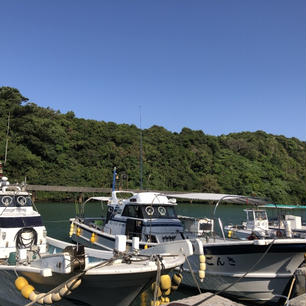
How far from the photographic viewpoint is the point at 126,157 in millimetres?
64062

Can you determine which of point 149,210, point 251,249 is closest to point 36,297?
point 251,249

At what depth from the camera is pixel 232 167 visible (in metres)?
76.2

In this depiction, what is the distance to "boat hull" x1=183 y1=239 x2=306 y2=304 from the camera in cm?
978

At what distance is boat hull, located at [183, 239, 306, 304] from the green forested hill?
133 feet

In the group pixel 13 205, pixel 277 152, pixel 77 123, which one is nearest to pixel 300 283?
pixel 13 205

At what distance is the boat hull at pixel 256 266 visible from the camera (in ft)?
32.1

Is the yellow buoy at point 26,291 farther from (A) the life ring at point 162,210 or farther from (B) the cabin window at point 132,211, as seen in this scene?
(A) the life ring at point 162,210

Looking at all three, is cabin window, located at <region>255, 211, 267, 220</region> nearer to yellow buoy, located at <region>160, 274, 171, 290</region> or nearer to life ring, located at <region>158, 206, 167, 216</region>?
life ring, located at <region>158, 206, 167, 216</region>

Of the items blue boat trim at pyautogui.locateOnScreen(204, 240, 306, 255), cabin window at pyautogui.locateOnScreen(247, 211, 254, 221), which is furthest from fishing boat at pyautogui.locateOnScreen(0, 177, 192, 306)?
cabin window at pyautogui.locateOnScreen(247, 211, 254, 221)

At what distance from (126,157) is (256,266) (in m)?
54.6

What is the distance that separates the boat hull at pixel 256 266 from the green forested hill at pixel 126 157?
40655mm

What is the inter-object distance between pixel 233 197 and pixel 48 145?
165 ft

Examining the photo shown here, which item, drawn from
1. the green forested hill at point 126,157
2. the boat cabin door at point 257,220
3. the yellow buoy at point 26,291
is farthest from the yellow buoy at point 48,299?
the green forested hill at point 126,157

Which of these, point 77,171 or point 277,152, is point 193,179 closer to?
point 77,171
